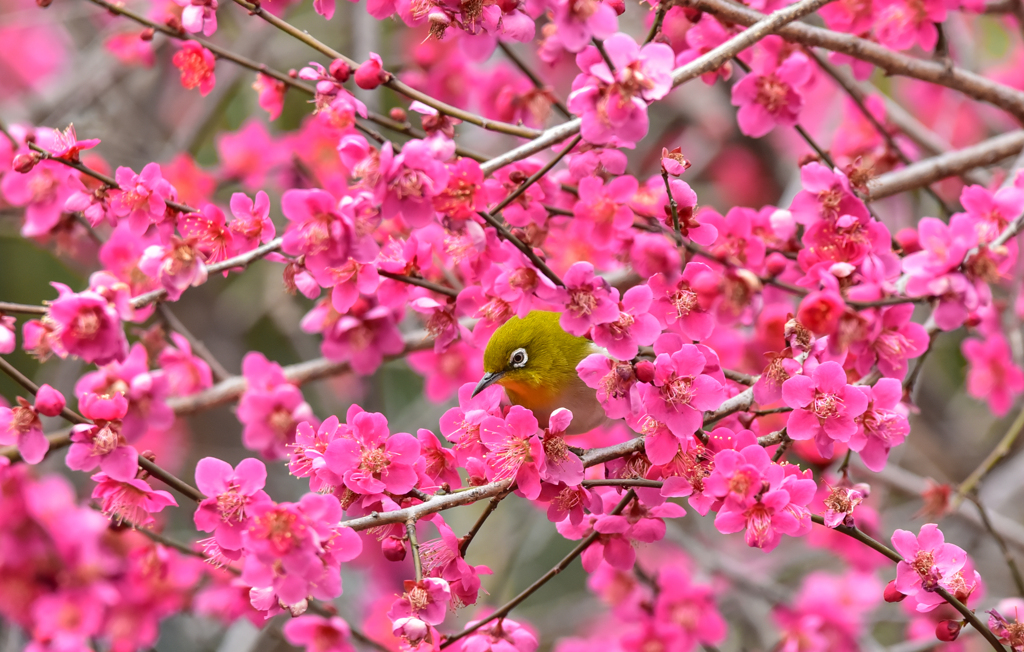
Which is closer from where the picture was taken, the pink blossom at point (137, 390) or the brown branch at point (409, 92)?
the brown branch at point (409, 92)

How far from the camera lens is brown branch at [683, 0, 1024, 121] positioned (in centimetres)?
158

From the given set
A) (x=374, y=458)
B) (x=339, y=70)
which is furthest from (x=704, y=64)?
(x=374, y=458)

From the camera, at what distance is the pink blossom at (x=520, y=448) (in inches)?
52.4

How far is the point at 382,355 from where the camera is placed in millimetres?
2178

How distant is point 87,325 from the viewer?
1408mm

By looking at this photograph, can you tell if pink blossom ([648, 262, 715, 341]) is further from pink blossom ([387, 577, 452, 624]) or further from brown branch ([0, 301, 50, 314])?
brown branch ([0, 301, 50, 314])

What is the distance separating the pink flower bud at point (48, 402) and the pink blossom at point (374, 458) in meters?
0.49

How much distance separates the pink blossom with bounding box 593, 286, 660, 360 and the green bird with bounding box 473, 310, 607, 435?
2.07ft

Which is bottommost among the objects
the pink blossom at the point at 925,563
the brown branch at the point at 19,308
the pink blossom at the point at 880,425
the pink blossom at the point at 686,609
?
the pink blossom at the point at 686,609

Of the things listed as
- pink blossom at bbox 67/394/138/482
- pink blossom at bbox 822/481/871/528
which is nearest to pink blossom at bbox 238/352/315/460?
pink blossom at bbox 67/394/138/482

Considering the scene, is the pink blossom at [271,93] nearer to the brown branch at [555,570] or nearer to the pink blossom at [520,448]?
the pink blossom at [520,448]

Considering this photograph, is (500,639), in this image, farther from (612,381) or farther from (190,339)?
(190,339)

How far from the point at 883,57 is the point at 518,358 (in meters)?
1.06

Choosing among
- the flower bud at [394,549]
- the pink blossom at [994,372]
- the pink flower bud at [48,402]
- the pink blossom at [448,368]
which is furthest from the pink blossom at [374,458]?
the pink blossom at [994,372]
